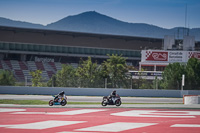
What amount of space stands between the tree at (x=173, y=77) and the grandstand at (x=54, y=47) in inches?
1189

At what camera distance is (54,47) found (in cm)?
7731

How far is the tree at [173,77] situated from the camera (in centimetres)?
4319

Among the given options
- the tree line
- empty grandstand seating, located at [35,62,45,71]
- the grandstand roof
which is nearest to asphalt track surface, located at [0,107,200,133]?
the tree line

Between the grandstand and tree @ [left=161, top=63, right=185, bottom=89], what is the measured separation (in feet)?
99.1

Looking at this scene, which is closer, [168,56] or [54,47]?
[168,56]

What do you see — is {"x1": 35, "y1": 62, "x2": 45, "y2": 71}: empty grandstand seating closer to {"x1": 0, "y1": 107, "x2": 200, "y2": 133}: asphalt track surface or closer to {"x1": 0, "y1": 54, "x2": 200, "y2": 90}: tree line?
{"x1": 0, "y1": 54, "x2": 200, "y2": 90}: tree line

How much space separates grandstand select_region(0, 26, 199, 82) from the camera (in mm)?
72875

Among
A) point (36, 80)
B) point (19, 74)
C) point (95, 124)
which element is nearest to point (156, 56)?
point (19, 74)

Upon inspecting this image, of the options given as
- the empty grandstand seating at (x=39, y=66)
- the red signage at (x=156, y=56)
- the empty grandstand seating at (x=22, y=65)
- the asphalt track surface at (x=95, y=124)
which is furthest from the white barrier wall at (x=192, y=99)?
the empty grandstand seating at (x=39, y=66)

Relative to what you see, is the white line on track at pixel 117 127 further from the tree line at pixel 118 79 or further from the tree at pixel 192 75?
the tree at pixel 192 75

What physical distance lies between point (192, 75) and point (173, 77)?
2.72 m

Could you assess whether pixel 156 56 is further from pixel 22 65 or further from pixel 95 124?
pixel 95 124

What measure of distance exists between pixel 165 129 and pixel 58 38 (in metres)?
66.3

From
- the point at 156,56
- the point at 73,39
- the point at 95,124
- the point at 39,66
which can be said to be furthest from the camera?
the point at 73,39
